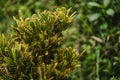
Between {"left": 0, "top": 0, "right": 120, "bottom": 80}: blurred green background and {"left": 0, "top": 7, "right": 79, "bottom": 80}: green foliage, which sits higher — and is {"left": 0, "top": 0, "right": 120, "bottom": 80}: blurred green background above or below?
below

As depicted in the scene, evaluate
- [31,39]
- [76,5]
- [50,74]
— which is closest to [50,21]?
[31,39]

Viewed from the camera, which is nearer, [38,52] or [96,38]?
[38,52]

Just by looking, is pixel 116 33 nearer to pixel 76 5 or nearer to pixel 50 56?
pixel 76 5

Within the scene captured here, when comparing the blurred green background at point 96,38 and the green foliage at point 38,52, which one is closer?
the green foliage at point 38,52

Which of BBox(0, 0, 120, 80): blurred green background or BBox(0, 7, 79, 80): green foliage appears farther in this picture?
BBox(0, 0, 120, 80): blurred green background

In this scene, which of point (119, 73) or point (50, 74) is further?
point (119, 73)

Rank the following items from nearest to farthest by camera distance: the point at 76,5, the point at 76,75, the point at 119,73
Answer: the point at 119,73
the point at 76,75
the point at 76,5

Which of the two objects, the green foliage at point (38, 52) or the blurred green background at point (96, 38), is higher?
the green foliage at point (38, 52)

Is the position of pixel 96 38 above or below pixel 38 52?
below
